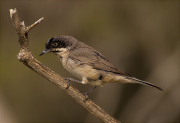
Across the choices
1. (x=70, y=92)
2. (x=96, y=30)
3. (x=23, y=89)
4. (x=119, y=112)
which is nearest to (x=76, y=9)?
(x=96, y=30)

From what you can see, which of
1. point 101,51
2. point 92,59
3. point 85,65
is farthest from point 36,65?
point 101,51

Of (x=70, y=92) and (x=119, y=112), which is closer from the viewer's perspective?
(x=70, y=92)

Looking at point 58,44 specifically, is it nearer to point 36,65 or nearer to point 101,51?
point 36,65

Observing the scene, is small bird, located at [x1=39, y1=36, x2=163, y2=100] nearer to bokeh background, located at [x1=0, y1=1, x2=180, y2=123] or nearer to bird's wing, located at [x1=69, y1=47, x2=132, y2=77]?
bird's wing, located at [x1=69, y1=47, x2=132, y2=77]

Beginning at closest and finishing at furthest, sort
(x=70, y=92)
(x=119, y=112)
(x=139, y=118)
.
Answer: (x=70, y=92), (x=139, y=118), (x=119, y=112)

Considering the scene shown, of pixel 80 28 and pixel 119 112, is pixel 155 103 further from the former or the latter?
pixel 80 28

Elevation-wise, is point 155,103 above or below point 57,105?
above


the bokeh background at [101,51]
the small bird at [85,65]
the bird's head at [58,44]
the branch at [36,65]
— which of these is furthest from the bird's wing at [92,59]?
the bokeh background at [101,51]
